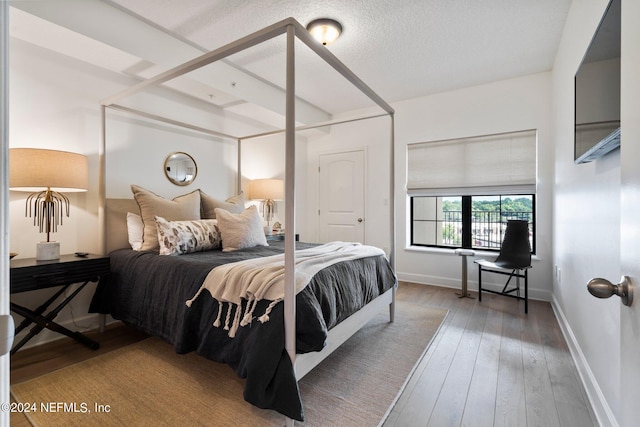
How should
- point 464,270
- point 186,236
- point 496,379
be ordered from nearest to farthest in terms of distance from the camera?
point 496,379 < point 186,236 < point 464,270

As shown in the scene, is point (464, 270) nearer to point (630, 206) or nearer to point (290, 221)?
point (290, 221)

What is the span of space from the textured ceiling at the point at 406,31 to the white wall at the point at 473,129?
0.81 ft

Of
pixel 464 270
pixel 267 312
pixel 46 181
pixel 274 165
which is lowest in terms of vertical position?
pixel 464 270

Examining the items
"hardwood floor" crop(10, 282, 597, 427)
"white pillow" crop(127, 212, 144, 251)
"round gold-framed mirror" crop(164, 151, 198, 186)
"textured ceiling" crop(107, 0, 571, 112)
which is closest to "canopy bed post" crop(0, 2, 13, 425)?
"hardwood floor" crop(10, 282, 597, 427)

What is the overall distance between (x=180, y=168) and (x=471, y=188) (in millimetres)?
3589

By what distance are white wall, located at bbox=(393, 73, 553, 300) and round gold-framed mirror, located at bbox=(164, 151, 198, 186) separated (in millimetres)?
2782

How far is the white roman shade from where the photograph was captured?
12.0ft

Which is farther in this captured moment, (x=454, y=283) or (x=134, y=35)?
(x=454, y=283)

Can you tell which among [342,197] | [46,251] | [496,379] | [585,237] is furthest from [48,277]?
[342,197]

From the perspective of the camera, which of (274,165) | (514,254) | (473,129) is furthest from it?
(274,165)

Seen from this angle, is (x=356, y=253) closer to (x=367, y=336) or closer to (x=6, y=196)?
(x=367, y=336)

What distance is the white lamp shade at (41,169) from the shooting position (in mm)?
2061

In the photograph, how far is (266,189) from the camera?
161 inches

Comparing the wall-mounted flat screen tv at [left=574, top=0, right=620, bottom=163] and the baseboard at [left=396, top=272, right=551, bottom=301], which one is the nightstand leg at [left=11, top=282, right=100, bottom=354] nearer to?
the wall-mounted flat screen tv at [left=574, top=0, right=620, bottom=163]
